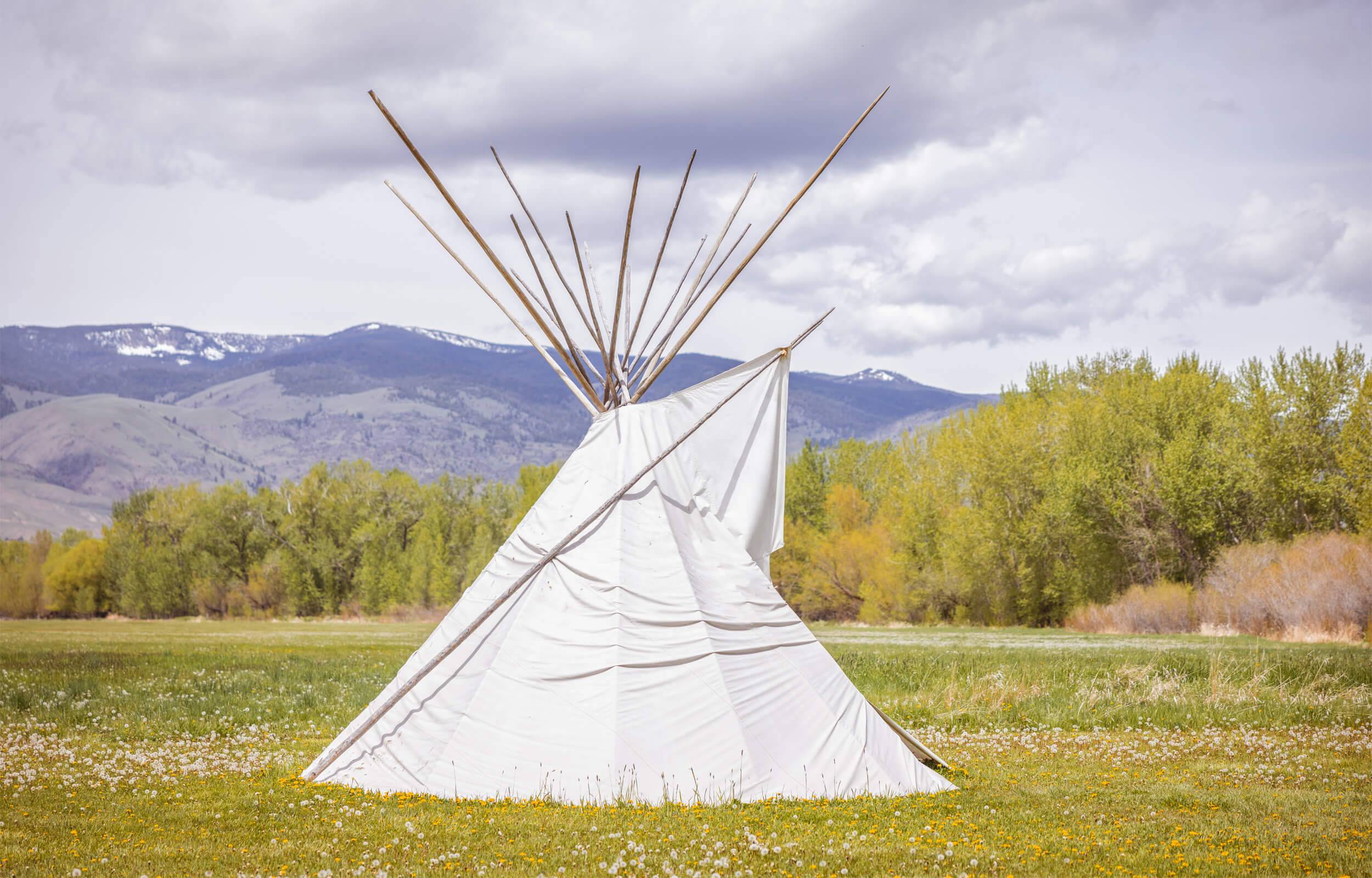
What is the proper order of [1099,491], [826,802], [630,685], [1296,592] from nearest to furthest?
[826,802] < [630,685] < [1296,592] < [1099,491]

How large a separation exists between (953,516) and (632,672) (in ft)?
154

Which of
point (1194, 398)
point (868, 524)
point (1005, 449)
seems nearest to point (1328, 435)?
point (1194, 398)

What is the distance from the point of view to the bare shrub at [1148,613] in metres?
42.0

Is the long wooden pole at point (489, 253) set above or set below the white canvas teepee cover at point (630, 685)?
above

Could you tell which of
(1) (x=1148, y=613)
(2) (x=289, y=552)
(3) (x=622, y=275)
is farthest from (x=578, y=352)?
(2) (x=289, y=552)

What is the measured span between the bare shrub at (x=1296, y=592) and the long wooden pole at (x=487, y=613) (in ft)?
96.0

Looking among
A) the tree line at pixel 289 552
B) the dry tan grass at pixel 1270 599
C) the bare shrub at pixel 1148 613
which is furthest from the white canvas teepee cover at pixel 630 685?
the tree line at pixel 289 552

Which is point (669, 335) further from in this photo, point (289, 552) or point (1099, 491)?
point (289, 552)

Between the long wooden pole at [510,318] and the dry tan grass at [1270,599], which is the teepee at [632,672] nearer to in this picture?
the long wooden pole at [510,318]

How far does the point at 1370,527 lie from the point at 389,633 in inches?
1637

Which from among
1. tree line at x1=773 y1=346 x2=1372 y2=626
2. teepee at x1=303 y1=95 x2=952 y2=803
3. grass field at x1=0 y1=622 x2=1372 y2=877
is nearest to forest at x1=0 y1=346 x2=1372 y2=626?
tree line at x1=773 y1=346 x2=1372 y2=626

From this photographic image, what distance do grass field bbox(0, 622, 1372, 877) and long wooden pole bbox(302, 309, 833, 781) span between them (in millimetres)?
539

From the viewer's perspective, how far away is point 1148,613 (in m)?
43.3

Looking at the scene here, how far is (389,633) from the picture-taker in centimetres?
4719
